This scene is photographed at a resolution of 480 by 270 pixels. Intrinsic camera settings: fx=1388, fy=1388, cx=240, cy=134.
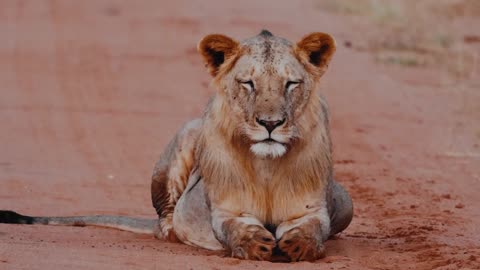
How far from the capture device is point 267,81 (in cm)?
679

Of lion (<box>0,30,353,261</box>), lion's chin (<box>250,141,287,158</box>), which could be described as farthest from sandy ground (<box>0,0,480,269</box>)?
lion's chin (<box>250,141,287,158</box>)

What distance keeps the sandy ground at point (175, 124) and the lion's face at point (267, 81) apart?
0.63m

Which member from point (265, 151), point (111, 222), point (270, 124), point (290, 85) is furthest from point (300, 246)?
point (111, 222)

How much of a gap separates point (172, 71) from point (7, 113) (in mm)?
3134

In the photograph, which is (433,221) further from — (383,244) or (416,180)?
(416,180)

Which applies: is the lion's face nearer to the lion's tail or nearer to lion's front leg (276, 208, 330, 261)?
lion's front leg (276, 208, 330, 261)

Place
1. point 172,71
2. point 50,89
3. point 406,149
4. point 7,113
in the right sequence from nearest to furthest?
point 406,149, point 7,113, point 50,89, point 172,71

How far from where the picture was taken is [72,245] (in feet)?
23.0

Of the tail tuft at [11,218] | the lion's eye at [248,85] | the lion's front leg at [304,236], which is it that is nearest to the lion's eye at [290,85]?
the lion's eye at [248,85]

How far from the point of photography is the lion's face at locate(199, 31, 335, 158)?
6633mm

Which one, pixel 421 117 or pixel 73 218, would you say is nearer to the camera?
pixel 73 218

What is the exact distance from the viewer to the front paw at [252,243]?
263 inches

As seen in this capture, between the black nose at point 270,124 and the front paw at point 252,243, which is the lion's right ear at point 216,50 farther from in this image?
the front paw at point 252,243


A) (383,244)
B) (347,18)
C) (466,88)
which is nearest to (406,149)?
(466,88)
